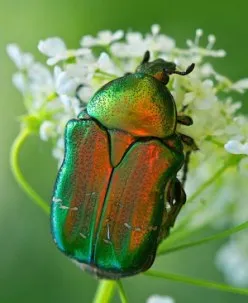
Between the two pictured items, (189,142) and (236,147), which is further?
(189,142)

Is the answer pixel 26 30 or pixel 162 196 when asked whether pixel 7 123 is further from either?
pixel 162 196

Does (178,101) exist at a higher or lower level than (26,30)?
higher

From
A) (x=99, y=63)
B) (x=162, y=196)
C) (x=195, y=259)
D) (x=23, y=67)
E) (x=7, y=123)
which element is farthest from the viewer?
(x=7, y=123)

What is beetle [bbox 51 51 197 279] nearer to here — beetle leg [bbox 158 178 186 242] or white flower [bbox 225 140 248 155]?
beetle leg [bbox 158 178 186 242]

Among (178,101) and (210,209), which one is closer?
(178,101)

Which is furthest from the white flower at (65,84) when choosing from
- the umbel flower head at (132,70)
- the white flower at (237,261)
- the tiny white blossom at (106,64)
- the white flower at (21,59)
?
the white flower at (237,261)

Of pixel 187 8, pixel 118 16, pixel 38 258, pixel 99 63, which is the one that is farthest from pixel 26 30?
pixel 99 63

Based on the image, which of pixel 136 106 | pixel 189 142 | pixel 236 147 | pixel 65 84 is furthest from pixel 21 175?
pixel 236 147

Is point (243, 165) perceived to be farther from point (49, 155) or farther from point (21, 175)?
point (49, 155)
